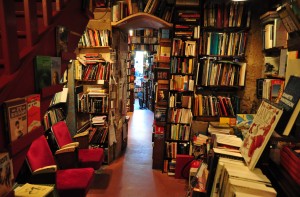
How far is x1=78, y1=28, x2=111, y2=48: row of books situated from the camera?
12.0 ft

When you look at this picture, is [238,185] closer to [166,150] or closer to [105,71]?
[166,150]

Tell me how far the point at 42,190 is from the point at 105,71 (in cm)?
247

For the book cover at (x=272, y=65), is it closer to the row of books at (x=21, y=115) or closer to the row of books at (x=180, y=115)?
the row of books at (x=180, y=115)

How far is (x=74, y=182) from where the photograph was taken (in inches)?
93.4

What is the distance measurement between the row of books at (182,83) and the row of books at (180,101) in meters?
0.11

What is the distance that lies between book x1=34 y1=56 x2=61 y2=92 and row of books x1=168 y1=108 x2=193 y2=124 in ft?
7.66

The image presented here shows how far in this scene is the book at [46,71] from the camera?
1.33 metres

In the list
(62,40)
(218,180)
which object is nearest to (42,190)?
(62,40)

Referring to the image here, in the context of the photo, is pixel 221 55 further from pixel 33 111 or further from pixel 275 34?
pixel 33 111

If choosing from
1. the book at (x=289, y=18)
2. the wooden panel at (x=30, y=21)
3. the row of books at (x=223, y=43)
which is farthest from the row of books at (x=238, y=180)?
the row of books at (x=223, y=43)

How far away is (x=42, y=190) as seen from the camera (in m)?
1.51

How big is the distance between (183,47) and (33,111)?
8.77 ft

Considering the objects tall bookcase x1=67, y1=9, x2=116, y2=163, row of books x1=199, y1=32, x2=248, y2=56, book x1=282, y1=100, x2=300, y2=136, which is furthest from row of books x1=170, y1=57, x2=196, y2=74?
book x1=282, y1=100, x2=300, y2=136

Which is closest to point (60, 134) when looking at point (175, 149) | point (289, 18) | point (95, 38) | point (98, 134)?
point (98, 134)
